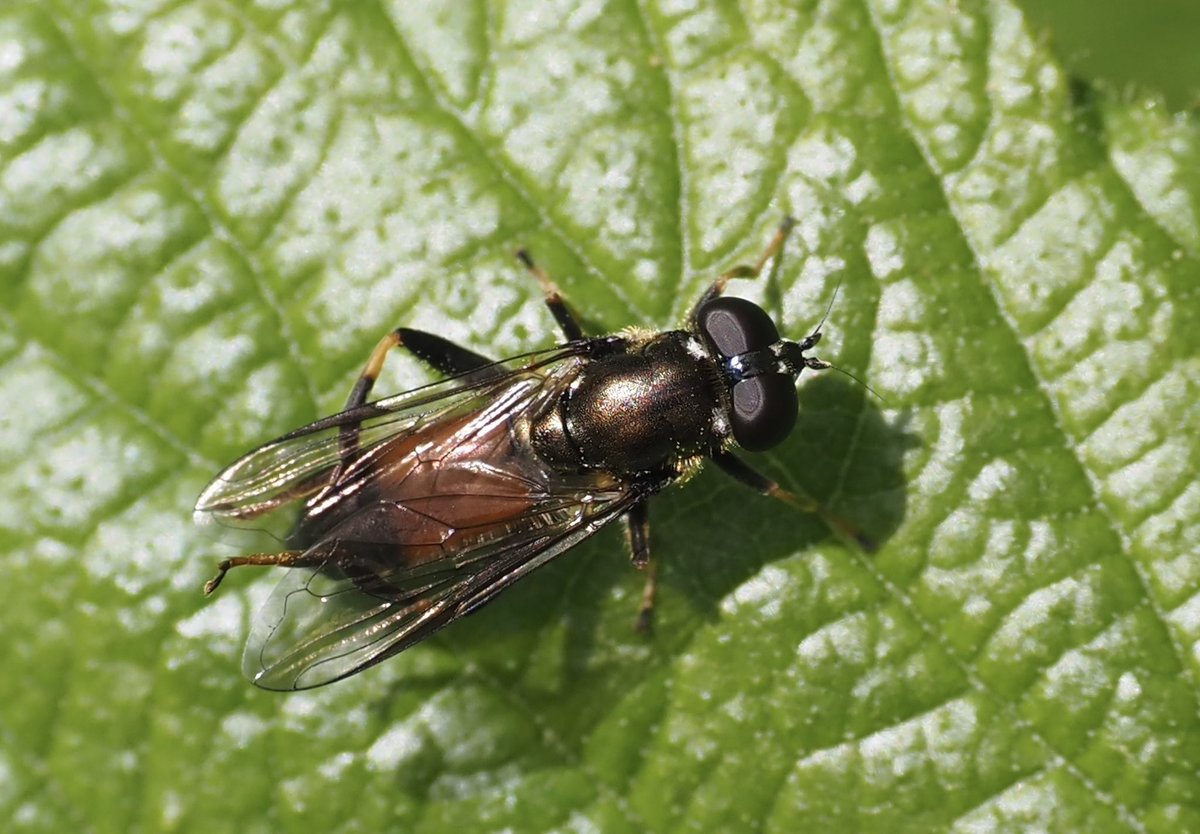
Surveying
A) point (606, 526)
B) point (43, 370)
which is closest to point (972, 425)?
point (606, 526)

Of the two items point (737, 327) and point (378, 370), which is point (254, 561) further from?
point (737, 327)

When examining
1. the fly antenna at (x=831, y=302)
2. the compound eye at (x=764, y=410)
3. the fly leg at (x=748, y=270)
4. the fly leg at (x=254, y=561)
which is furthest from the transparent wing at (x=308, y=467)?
the fly antenna at (x=831, y=302)

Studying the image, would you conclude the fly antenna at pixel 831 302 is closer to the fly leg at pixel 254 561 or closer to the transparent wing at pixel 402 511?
the transparent wing at pixel 402 511

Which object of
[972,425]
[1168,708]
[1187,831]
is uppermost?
[972,425]

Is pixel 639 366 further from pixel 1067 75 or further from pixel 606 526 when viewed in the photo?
pixel 1067 75

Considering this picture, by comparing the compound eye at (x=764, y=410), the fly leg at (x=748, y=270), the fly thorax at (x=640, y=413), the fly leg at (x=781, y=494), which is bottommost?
the fly leg at (x=781, y=494)

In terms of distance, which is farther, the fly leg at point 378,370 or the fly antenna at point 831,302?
the fly antenna at point 831,302

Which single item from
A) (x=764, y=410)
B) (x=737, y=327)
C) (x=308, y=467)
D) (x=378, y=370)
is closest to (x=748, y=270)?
(x=737, y=327)
